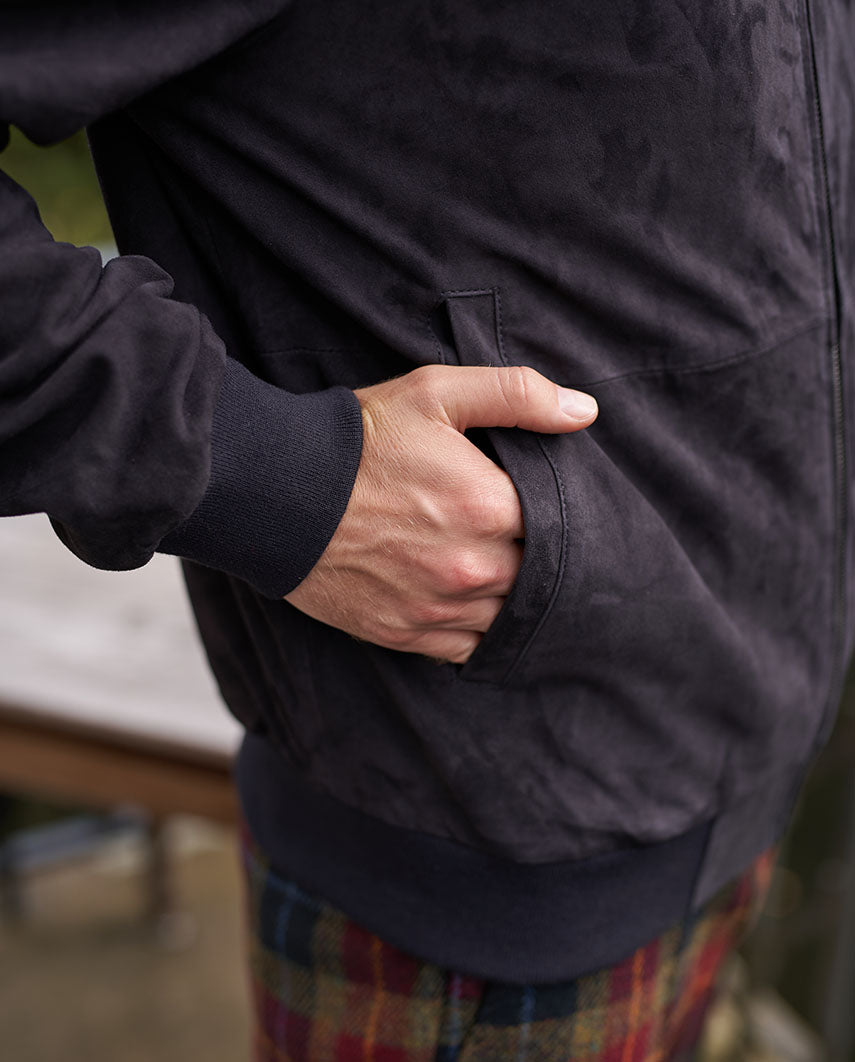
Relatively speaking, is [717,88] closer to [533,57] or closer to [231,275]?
[533,57]

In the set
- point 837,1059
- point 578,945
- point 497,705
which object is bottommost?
point 837,1059

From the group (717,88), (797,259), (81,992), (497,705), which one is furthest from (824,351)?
(81,992)

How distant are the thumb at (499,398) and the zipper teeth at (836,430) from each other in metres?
0.24

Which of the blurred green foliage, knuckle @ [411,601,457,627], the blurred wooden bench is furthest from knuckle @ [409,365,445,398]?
the blurred green foliage

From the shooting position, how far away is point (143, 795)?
1318 millimetres

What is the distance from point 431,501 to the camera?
1.82ft

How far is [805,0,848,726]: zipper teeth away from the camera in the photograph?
64 cm

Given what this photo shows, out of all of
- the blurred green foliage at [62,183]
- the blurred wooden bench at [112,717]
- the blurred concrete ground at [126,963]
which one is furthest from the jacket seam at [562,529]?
the blurred green foliage at [62,183]

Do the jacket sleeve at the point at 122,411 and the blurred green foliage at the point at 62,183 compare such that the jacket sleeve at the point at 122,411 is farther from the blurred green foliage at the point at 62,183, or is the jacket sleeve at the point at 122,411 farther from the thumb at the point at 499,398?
the blurred green foliage at the point at 62,183

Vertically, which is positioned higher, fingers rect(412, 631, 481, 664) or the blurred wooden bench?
fingers rect(412, 631, 481, 664)

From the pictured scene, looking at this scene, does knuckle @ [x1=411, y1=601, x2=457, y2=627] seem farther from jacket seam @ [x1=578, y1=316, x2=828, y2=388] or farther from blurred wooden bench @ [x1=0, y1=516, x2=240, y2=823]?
blurred wooden bench @ [x1=0, y1=516, x2=240, y2=823]

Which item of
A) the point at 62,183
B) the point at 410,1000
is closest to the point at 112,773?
the point at 410,1000

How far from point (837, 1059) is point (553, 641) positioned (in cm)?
128

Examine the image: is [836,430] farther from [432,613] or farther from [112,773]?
[112,773]
